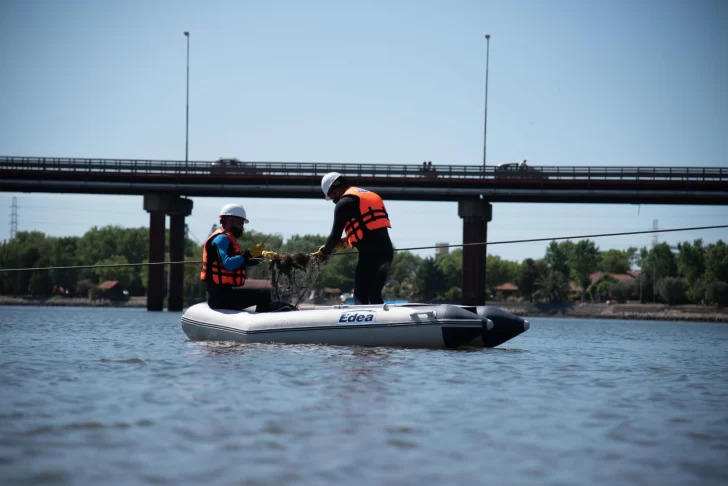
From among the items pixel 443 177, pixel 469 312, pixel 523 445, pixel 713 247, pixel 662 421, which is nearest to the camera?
pixel 523 445

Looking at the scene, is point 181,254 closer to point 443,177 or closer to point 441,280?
point 443,177

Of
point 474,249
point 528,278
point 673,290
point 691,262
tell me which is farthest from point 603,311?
point 474,249

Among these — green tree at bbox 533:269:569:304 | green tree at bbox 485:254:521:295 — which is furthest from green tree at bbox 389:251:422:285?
green tree at bbox 533:269:569:304

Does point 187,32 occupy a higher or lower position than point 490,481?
higher

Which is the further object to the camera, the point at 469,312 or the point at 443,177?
the point at 443,177

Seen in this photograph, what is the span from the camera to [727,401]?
7.65 meters

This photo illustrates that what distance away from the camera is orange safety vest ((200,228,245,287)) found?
43.2 ft

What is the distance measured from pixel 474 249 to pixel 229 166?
15763mm

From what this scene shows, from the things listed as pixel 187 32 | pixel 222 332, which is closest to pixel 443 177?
pixel 187 32

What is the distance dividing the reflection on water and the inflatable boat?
6.18ft

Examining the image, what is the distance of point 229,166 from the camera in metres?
50.8

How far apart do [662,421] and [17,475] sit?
4601mm

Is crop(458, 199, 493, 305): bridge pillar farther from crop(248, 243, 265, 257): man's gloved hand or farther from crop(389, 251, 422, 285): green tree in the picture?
crop(389, 251, 422, 285): green tree

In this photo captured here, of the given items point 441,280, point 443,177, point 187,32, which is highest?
point 187,32
